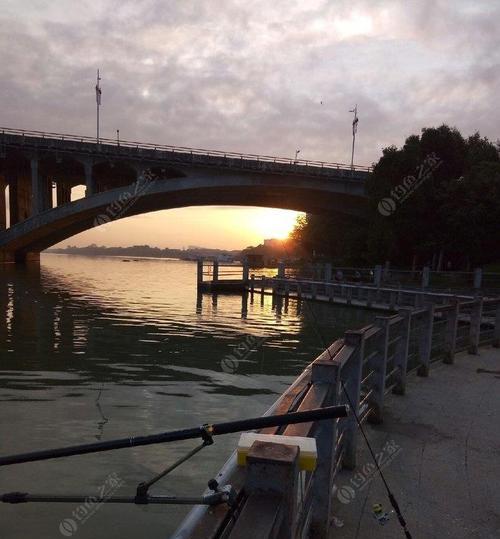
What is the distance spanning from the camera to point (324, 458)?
2967 mm

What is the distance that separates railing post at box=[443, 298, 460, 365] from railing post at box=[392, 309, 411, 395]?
2.53 m

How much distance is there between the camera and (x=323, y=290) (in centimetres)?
3055

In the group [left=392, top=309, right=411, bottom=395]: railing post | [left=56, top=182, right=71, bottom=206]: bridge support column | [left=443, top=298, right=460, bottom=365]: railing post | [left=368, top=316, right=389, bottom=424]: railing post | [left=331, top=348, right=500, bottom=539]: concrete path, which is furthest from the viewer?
[left=56, top=182, right=71, bottom=206]: bridge support column

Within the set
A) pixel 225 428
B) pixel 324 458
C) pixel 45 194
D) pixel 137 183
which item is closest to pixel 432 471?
pixel 324 458

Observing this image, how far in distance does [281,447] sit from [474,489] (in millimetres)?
3152

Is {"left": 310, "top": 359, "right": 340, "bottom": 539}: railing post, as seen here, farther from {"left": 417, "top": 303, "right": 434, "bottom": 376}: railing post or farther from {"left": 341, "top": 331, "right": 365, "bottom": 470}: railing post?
{"left": 417, "top": 303, "right": 434, "bottom": 376}: railing post

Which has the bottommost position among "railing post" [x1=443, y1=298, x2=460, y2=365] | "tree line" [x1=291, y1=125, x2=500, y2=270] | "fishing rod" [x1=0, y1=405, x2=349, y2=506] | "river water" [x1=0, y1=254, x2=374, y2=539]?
"river water" [x1=0, y1=254, x2=374, y2=539]

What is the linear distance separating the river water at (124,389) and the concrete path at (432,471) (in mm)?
1698

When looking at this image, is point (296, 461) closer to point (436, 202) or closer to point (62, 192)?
point (436, 202)

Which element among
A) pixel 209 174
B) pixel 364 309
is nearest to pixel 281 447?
pixel 364 309

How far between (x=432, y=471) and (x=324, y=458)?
191 cm

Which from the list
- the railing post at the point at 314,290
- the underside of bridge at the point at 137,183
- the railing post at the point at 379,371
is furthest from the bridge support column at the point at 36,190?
the railing post at the point at 379,371

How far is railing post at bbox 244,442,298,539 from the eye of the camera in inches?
62.8

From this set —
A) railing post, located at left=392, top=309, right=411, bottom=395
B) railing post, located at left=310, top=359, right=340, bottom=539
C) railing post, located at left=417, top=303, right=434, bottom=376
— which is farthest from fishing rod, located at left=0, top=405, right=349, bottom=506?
railing post, located at left=417, top=303, right=434, bottom=376
